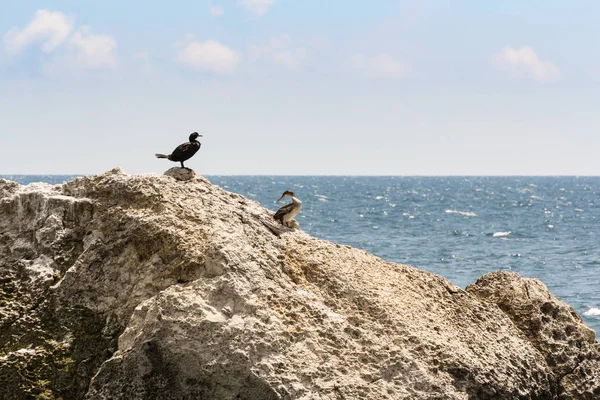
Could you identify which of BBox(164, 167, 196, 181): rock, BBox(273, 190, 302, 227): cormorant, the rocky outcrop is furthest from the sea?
BBox(164, 167, 196, 181): rock

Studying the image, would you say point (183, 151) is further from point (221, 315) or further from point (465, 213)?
point (465, 213)

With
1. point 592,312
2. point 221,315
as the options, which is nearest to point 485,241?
point 592,312

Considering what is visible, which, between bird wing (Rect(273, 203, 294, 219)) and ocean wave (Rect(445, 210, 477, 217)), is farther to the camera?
ocean wave (Rect(445, 210, 477, 217))

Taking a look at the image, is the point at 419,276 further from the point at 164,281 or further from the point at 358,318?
the point at 164,281

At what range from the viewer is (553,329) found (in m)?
8.88

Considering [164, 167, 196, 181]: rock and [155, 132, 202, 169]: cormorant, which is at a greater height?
[155, 132, 202, 169]: cormorant

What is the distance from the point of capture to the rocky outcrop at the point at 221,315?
702 centimetres

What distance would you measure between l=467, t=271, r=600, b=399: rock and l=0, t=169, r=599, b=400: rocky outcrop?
0.02 metres

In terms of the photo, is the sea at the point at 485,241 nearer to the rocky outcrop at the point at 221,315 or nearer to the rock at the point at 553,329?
the rock at the point at 553,329

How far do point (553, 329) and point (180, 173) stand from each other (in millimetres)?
4404

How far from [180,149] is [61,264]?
2053mm

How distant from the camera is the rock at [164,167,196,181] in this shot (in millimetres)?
8812

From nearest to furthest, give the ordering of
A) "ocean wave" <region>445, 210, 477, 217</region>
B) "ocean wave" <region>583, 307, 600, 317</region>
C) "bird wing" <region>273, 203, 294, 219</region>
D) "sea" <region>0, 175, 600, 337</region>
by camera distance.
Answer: "bird wing" <region>273, 203, 294, 219</region>, "ocean wave" <region>583, 307, 600, 317</region>, "sea" <region>0, 175, 600, 337</region>, "ocean wave" <region>445, 210, 477, 217</region>

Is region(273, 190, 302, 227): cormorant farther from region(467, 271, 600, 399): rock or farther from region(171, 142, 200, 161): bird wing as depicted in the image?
region(467, 271, 600, 399): rock
